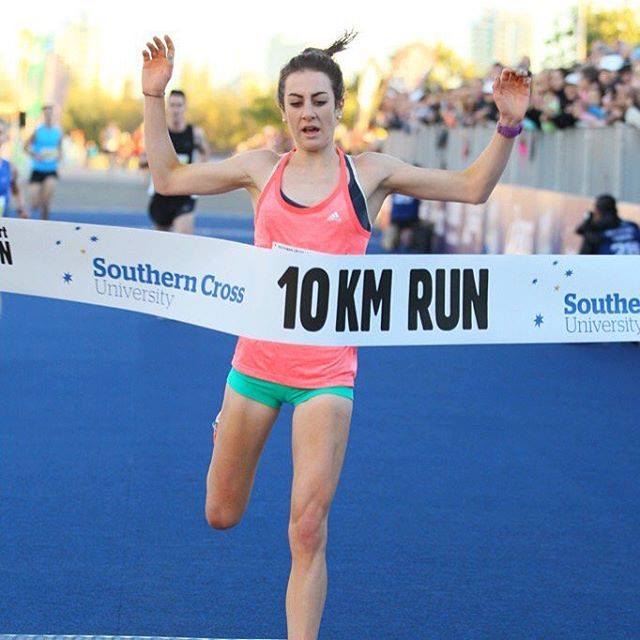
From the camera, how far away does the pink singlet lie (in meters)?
5.14

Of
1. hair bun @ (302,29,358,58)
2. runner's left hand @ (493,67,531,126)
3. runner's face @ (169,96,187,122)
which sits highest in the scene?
hair bun @ (302,29,358,58)

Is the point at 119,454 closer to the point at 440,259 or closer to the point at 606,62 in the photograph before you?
the point at 440,259

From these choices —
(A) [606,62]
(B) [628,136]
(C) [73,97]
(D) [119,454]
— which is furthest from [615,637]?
(C) [73,97]

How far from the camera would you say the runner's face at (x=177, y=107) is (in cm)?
1616

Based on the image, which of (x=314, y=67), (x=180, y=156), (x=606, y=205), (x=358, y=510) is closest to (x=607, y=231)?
(x=606, y=205)

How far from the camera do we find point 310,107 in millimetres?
5133

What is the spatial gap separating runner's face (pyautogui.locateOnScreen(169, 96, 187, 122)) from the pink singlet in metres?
11.1

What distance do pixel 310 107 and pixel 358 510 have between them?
3107mm

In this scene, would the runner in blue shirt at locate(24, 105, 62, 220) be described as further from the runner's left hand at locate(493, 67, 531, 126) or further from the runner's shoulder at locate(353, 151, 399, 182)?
the runner's left hand at locate(493, 67, 531, 126)

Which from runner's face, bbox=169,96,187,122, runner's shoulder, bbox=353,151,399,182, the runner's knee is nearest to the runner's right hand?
runner's shoulder, bbox=353,151,399,182

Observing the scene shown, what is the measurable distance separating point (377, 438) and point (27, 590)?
394 centimetres

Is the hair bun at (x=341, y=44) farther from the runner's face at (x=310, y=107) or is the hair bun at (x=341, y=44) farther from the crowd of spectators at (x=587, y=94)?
the crowd of spectators at (x=587, y=94)

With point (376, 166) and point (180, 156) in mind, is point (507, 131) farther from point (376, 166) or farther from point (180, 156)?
point (180, 156)

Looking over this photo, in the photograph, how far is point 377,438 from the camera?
984 cm
